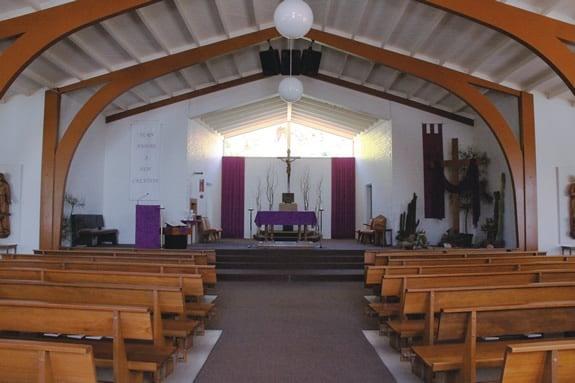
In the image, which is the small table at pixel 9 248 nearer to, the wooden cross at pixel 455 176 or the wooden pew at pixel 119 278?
the wooden pew at pixel 119 278

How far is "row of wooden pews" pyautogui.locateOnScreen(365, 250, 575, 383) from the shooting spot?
1.48m

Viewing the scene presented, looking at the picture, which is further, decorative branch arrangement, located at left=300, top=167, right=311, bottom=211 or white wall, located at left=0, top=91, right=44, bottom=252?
decorative branch arrangement, located at left=300, top=167, right=311, bottom=211

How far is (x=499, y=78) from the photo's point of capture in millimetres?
7219

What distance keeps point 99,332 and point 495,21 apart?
5.06 meters

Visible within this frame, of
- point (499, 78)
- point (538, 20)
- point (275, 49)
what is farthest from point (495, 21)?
point (275, 49)

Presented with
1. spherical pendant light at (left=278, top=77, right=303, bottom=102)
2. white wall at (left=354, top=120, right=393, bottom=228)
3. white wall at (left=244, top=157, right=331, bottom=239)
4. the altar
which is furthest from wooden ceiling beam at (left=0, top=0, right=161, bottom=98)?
white wall at (left=244, top=157, right=331, bottom=239)

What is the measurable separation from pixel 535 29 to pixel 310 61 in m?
4.38

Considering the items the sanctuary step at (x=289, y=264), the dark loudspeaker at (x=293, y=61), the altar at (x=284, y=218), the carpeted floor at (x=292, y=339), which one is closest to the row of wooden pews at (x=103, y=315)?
the carpeted floor at (x=292, y=339)

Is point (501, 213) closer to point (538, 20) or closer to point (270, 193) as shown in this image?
point (538, 20)

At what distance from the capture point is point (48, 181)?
273 inches

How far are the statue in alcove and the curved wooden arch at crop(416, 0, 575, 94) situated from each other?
764 centimetres

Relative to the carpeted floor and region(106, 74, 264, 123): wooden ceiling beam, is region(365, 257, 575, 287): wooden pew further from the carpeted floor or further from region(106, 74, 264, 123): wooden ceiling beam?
region(106, 74, 264, 123): wooden ceiling beam

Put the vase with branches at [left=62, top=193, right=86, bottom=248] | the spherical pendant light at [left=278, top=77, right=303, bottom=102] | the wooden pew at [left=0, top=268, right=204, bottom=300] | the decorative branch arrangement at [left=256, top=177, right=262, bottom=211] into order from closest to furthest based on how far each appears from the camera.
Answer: the wooden pew at [left=0, top=268, right=204, bottom=300] → the spherical pendant light at [left=278, top=77, right=303, bottom=102] → the vase with branches at [left=62, top=193, right=86, bottom=248] → the decorative branch arrangement at [left=256, top=177, right=262, bottom=211]

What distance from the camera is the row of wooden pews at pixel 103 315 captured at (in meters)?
1.87
